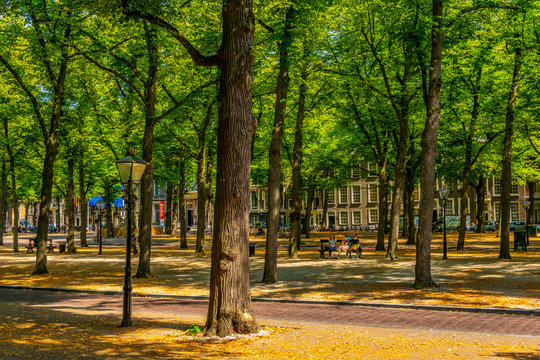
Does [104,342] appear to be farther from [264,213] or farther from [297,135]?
[264,213]

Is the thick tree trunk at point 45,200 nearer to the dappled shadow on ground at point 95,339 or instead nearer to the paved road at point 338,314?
the paved road at point 338,314

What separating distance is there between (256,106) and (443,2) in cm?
1743

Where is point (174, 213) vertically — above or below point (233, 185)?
below

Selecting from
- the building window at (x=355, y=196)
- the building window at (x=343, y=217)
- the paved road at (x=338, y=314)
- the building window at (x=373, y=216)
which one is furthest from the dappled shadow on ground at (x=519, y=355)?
the building window at (x=343, y=217)

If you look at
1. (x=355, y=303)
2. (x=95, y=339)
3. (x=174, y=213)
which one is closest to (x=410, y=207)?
(x=174, y=213)

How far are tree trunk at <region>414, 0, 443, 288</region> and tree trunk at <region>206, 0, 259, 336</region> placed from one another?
25.9 ft

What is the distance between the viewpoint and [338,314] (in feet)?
41.9

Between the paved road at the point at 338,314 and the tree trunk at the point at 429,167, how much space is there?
357 cm

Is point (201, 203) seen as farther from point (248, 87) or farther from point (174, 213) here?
point (174, 213)

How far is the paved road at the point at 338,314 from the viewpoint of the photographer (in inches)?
433

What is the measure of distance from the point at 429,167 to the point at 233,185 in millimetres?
8469

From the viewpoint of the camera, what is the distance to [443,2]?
16.8 metres

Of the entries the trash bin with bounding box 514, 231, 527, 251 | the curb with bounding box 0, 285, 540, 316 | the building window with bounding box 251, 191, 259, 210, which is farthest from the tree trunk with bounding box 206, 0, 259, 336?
the building window with bounding box 251, 191, 259, 210

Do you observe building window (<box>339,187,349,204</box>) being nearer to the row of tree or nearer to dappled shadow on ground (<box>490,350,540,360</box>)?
the row of tree
